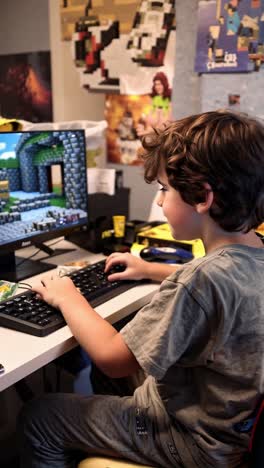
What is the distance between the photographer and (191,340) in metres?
0.81

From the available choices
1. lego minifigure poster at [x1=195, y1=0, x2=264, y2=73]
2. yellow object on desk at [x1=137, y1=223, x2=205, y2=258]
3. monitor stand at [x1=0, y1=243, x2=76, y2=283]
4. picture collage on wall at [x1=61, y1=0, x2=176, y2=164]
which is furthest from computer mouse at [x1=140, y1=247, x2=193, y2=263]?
picture collage on wall at [x1=61, y1=0, x2=176, y2=164]

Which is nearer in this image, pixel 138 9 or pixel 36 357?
pixel 36 357

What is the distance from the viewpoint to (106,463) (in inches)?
36.2

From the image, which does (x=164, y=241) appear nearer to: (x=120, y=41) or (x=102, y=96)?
(x=120, y=41)

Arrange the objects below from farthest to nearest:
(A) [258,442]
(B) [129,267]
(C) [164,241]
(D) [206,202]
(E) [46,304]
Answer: (C) [164,241] → (B) [129,267] → (E) [46,304] → (D) [206,202] → (A) [258,442]

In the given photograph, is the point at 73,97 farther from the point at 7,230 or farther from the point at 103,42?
the point at 7,230

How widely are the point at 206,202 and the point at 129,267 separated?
1.65 ft

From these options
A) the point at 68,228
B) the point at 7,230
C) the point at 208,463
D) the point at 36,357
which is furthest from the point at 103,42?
the point at 208,463

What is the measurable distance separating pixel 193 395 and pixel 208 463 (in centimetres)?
12

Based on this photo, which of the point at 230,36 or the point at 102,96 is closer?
the point at 230,36

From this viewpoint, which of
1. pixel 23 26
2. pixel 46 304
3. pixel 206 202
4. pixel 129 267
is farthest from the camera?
pixel 23 26

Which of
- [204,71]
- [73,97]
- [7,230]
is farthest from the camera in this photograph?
[73,97]

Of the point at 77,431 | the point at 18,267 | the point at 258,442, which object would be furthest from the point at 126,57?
the point at 258,442

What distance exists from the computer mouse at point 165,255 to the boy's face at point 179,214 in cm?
51
